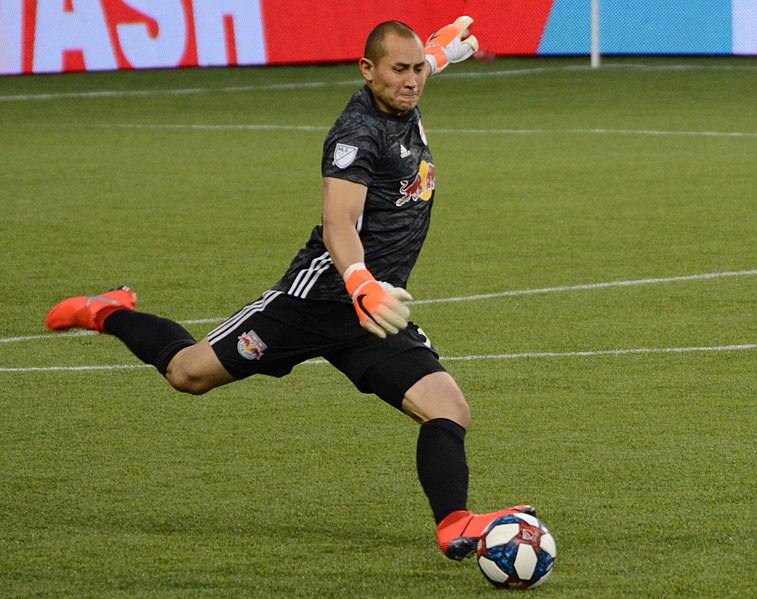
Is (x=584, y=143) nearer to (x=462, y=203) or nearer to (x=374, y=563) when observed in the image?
(x=462, y=203)

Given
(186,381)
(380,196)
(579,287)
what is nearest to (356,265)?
(380,196)

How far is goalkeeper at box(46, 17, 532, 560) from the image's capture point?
4.86 meters

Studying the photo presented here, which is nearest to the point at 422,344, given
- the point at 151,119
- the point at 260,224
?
the point at 260,224

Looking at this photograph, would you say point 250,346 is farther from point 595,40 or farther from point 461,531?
point 595,40

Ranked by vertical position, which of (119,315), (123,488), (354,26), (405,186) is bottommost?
(354,26)

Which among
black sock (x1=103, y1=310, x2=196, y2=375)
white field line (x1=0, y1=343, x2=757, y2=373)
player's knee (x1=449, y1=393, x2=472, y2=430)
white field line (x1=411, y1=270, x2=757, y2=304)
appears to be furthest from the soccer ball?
white field line (x1=411, y1=270, x2=757, y2=304)

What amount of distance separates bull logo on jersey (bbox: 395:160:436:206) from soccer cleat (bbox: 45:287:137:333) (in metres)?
1.64

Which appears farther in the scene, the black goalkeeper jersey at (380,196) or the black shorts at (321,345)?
the black shorts at (321,345)

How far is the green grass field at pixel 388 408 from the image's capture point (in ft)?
16.4

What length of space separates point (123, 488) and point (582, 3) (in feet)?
74.3

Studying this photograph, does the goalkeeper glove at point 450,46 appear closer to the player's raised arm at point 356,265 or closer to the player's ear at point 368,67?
the player's ear at point 368,67

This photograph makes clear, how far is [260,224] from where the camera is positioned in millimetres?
12359

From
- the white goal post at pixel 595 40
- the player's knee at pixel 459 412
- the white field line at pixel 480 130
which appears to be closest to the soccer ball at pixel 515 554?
the player's knee at pixel 459 412

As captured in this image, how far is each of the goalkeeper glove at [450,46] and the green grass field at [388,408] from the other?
4.67ft
